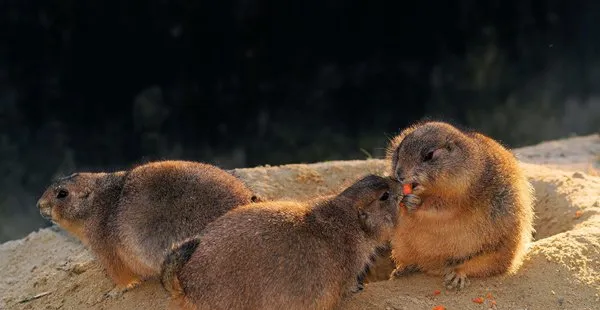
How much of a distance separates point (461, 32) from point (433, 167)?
6.31 metres

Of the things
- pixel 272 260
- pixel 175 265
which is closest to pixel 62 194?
pixel 175 265

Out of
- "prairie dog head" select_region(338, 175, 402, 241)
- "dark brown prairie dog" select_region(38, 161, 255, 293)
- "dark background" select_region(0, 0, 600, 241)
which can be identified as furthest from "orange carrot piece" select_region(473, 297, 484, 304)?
"dark background" select_region(0, 0, 600, 241)

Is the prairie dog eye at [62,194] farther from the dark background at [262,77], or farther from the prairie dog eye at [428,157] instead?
the dark background at [262,77]

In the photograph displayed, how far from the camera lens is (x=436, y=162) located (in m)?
4.64

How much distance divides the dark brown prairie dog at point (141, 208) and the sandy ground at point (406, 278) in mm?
300

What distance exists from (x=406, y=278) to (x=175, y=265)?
1671 millimetres

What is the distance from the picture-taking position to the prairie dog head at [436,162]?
4641 millimetres

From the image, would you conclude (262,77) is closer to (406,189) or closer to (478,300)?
(406,189)

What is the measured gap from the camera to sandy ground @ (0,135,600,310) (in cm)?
465

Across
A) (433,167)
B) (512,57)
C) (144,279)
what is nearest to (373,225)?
(433,167)

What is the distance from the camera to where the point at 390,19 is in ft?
33.0

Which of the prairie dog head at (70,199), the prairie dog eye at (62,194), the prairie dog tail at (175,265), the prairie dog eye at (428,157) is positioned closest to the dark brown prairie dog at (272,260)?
the prairie dog tail at (175,265)

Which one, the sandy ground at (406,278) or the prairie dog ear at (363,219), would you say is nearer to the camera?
the prairie dog ear at (363,219)

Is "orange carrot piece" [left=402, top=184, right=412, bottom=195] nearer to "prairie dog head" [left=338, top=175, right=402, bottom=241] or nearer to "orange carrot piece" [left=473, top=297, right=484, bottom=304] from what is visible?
"prairie dog head" [left=338, top=175, right=402, bottom=241]
